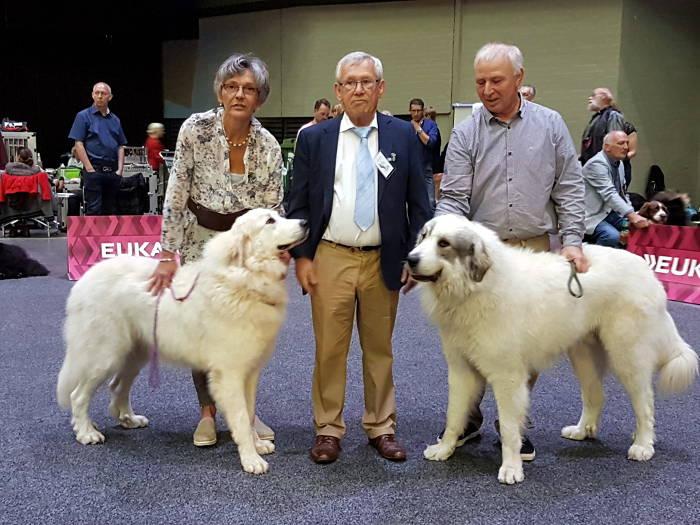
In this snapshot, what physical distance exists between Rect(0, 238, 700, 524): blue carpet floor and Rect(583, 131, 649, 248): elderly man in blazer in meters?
2.42

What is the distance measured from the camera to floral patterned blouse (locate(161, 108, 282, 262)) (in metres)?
3.00

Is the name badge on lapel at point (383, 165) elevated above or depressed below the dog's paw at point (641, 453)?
above

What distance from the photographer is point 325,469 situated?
2.86 m

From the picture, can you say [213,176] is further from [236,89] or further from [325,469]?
[325,469]

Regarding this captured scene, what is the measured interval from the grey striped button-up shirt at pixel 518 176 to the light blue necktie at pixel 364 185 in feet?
1.16

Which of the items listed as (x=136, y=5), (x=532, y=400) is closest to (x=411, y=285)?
(x=532, y=400)

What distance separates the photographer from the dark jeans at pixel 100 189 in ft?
24.3

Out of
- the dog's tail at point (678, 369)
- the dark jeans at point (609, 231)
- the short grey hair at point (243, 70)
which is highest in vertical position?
the short grey hair at point (243, 70)

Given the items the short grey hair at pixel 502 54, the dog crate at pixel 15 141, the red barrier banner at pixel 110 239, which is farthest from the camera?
the dog crate at pixel 15 141

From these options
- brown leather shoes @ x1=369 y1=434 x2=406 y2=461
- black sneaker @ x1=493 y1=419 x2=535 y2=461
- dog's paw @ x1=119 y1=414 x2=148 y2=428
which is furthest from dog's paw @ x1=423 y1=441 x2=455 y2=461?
dog's paw @ x1=119 y1=414 x2=148 y2=428

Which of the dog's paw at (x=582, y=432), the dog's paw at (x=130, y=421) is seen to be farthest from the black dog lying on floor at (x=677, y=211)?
the dog's paw at (x=130, y=421)

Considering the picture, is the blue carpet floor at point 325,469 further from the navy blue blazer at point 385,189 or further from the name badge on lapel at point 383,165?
the name badge on lapel at point 383,165

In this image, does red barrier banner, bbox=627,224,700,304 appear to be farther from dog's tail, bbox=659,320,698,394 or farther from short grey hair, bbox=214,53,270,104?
short grey hair, bbox=214,53,270,104

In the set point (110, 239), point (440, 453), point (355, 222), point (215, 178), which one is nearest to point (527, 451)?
point (440, 453)
